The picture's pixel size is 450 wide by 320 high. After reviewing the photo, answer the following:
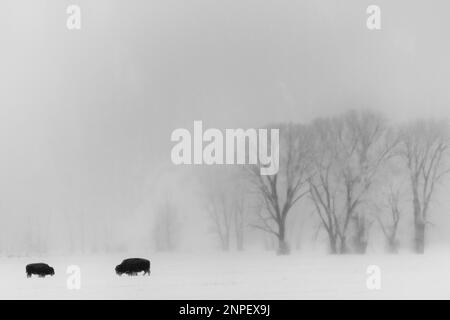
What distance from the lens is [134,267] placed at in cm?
2366

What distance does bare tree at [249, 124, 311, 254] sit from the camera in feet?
83.7

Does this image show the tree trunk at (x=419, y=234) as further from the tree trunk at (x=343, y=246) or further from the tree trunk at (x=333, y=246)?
the tree trunk at (x=333, y=246)

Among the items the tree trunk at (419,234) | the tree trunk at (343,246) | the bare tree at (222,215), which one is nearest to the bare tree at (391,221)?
the tree trunk at (419,234)

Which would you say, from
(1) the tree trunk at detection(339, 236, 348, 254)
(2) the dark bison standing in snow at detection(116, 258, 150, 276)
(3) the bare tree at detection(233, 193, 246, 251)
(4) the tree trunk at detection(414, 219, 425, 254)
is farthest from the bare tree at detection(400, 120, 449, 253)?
(2) the dark bison standing in snow at detection(116, 258, 150, 276)

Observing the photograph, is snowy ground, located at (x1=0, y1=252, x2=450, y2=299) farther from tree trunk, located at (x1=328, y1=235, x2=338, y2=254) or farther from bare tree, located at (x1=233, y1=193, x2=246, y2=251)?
bare tree, located at (x1=233, y1=193, x2=246, y2=251)

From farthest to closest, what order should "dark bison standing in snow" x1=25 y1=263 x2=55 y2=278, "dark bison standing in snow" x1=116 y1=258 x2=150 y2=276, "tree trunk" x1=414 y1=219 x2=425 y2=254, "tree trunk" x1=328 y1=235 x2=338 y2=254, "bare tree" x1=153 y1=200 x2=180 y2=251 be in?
"tree trunk" x1=414 y1=219 x2=425 y2=254, "tree trunk" x1=328 y1=235 x2=338 y2=254, "bare tree" x1=153 y1=200 x2=180 y2=251, "dark bison standing in snow" x1=116 y1=258 x2=150 y2=276, "dark bison standing in snow" x1=25 y1=263 x2=55 y2=278

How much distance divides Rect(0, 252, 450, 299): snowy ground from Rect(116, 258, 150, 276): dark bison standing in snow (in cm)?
26

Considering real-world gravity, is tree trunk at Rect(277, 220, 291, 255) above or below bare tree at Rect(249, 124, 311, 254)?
below

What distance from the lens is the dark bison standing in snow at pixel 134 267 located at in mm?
23516

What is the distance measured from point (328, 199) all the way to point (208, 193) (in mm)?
4180

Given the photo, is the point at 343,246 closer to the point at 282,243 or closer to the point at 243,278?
the point at 282,243

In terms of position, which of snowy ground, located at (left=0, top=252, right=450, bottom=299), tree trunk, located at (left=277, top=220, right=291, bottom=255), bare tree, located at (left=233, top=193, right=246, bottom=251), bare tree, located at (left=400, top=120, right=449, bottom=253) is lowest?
snowy ground, located at (left=0, top=252, right=450, bottom=299)

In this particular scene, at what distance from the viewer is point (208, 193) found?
84.1 feet
